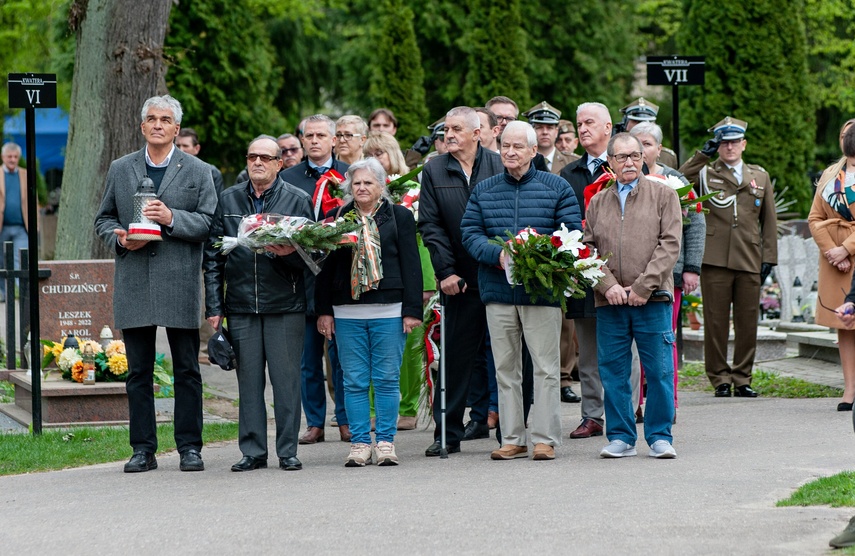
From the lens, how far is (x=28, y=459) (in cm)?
907

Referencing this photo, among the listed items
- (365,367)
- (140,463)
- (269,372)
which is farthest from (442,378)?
(140,463)

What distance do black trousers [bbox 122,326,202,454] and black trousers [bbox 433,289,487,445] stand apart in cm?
164

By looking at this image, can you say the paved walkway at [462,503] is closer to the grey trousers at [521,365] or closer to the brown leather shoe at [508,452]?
the brown leather shoe at [508,452]

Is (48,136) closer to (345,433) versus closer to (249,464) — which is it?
(345,433)

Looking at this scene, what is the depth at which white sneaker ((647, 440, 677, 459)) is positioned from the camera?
854 cm

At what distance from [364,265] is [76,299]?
14.0ft

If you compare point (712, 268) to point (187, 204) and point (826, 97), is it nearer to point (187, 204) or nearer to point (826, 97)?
point (187, 204)

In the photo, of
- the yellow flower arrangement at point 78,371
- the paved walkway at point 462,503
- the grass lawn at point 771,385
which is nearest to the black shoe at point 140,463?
the paved walkway at point 462,503

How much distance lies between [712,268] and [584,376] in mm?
2486

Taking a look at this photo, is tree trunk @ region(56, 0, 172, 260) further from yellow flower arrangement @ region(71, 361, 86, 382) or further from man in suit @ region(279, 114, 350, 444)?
man in suit @ region(279, 114, 350, 444)

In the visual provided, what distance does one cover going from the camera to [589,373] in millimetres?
9945

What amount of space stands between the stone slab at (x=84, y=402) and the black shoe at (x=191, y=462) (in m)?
2.29

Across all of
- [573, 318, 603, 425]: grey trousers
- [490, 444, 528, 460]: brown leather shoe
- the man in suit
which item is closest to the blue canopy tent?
the man in suit

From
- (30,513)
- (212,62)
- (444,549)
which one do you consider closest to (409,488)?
(444,549)
